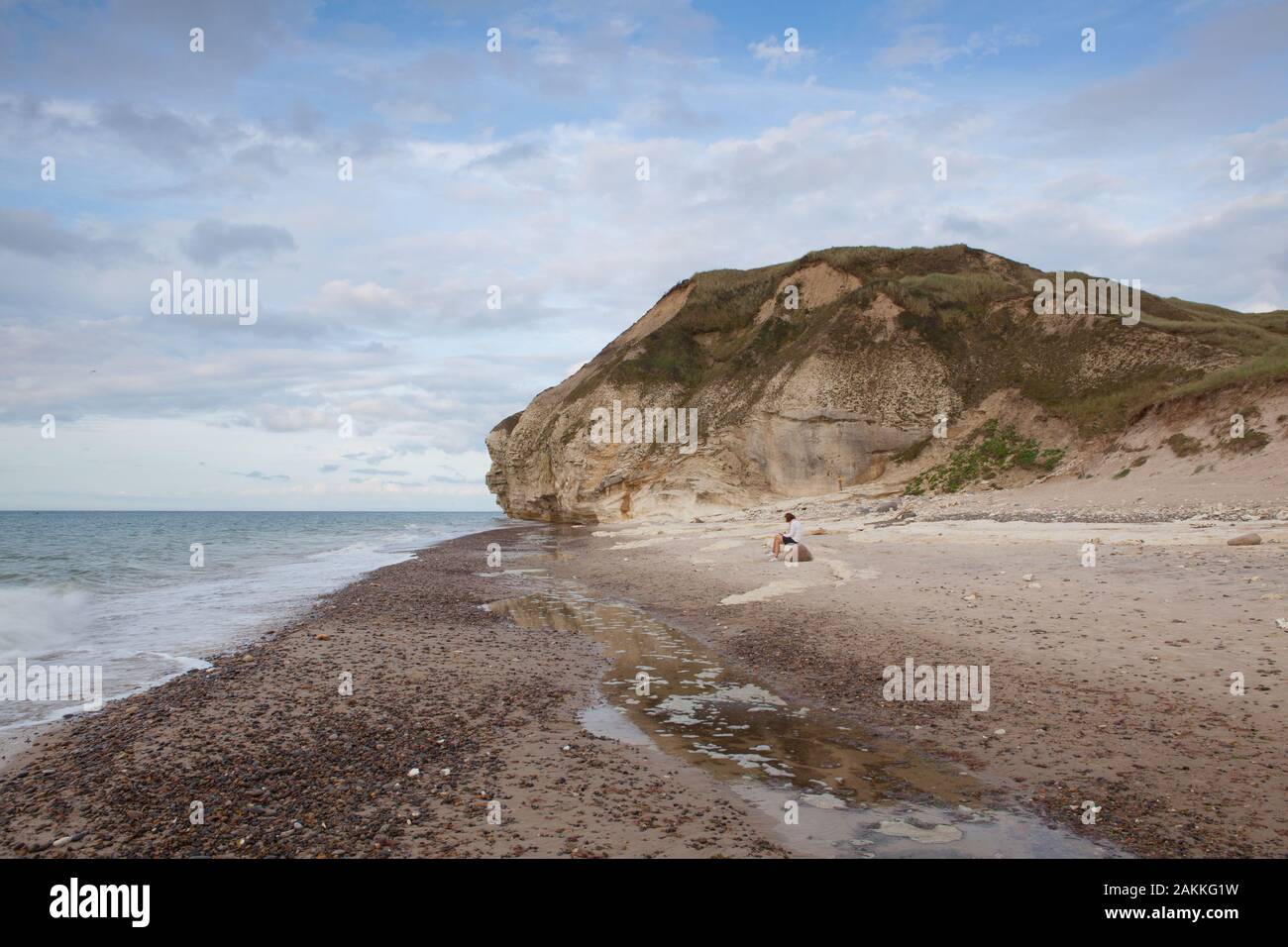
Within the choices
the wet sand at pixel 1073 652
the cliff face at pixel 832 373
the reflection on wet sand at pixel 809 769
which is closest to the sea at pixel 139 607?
the reflection on wet sand at pixel 809 769

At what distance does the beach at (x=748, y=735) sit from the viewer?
17.7 ft

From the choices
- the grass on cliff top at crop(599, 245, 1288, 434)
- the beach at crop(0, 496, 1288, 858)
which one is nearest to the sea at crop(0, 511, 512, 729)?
the beach at crop(0, 496, 1288, 858)

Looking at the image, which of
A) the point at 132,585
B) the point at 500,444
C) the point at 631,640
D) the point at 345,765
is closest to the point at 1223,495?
the point at 631,640

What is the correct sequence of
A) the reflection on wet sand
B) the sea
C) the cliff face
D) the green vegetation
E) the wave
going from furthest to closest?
the cliff face < the green vegetation < the wave < the sea < the reflection on wet sand

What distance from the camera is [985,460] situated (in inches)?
1506

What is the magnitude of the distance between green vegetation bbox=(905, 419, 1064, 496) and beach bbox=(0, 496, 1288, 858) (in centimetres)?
2200

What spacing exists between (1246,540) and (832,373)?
33.8m

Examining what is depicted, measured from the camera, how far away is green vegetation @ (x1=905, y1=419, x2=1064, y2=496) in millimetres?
36656

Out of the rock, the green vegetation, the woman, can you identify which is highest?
the green vegetation

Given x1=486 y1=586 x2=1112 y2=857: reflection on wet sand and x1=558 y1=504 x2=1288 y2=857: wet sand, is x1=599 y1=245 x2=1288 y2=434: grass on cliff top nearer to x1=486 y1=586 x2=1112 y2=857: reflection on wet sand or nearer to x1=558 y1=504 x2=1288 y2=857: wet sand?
x1=558 y1=504 x2=1288 y2=857: wet sand

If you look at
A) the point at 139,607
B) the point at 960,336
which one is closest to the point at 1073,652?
the point at 139,607

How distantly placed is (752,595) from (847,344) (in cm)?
3515

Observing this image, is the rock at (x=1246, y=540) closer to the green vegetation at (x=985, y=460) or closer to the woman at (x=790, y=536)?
the woman at (x=790, y=536)
